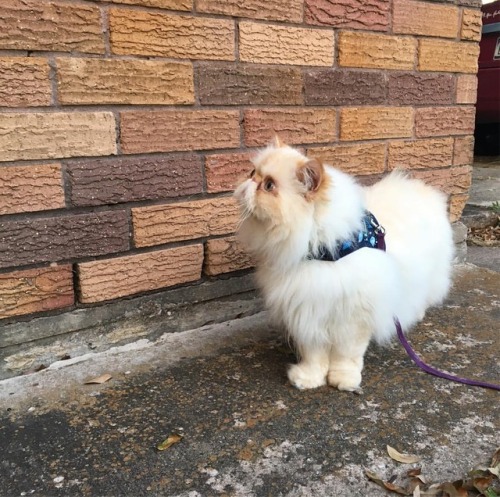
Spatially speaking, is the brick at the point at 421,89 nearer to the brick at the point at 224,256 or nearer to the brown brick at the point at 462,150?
the brown brick at the point at 462,150

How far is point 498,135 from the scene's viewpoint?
9.65 m

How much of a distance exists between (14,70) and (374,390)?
215 cm

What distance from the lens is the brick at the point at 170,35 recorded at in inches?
98.1

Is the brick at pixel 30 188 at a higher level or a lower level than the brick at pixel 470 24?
lower

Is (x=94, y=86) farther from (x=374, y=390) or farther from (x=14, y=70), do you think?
(x=374, y=390)

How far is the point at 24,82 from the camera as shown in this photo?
2.30 metres

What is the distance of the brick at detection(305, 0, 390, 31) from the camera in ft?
10.1

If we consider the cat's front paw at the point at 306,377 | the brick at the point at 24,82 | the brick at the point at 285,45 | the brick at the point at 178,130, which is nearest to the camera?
the brick at the point at 24,82

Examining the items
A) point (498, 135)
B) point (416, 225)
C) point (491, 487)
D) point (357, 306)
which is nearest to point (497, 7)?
point (498, 135)

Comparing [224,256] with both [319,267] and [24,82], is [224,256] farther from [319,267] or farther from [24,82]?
[24,82]

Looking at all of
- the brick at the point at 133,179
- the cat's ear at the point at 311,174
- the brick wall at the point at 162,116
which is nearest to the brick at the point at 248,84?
the brick wall at the point at 162,116

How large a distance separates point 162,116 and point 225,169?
0.48 m

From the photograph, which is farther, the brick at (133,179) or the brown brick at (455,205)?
the brown brick at (455,205)

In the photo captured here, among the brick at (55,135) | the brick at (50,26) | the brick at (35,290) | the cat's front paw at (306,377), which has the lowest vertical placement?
the cat's front paw at (306,377)
